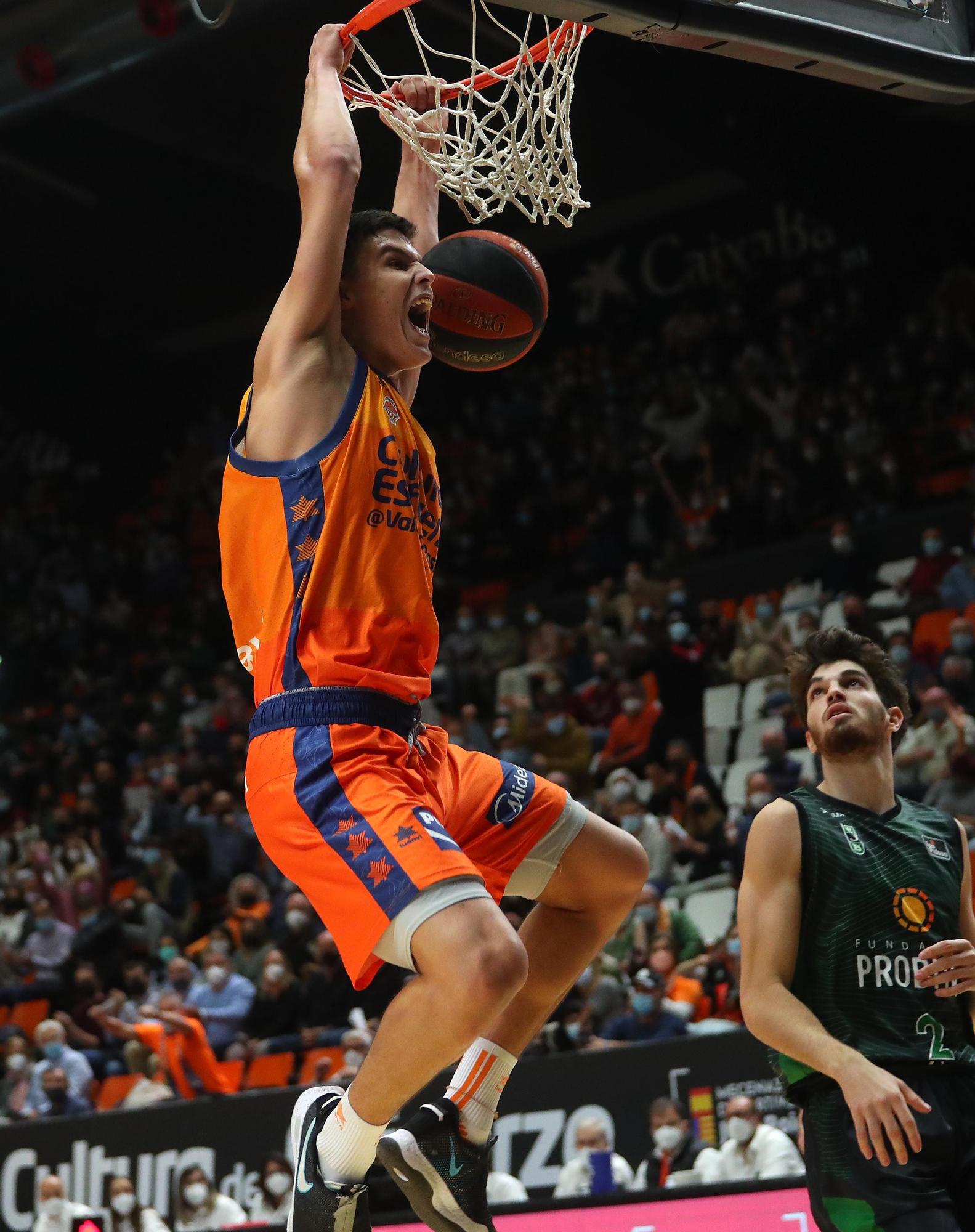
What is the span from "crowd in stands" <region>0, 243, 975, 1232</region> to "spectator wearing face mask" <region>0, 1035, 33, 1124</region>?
1.1 inches

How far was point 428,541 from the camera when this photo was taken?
4.07 meters

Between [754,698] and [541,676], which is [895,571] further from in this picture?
[541,676]

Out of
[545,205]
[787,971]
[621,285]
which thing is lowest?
[787,971]

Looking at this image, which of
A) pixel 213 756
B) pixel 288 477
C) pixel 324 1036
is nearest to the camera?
pixel 288 477

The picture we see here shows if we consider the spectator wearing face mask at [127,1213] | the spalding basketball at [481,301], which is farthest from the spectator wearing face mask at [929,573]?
the spalding basketball at [481,301]

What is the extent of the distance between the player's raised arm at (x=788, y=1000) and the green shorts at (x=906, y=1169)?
51 millimetres

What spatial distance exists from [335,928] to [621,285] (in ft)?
58.3

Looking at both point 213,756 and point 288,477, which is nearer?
point 288,477

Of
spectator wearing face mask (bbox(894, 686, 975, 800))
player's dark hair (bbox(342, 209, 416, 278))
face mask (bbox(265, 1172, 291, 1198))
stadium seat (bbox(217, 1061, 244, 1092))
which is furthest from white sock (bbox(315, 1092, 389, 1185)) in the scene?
stadium seat (bbox(217, 1061, 244, 1092))

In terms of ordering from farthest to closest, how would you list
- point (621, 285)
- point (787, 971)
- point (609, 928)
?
point (621, 285) < point (609, 928) < point (787, 971)

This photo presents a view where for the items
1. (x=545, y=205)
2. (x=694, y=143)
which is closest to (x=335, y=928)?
(x=545, y=205)

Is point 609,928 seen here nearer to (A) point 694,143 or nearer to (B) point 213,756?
(B) point 213,756

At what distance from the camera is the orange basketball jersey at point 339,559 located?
12.3 feet

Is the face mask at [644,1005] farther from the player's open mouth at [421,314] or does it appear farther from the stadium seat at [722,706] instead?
the player's open mouth at [421,314]
